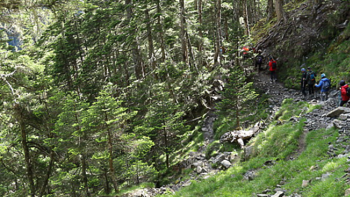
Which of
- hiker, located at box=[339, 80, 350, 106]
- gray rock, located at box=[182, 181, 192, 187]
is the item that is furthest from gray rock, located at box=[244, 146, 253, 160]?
hiker, located at box=[339, 80, 350, 106]

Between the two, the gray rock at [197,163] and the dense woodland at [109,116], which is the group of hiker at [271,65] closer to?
the dense woodland at [109,116]

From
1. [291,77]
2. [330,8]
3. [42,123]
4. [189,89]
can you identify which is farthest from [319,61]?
[42,123]

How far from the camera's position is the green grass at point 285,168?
6980 millimetres

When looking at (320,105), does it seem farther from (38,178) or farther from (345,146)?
(38,178)

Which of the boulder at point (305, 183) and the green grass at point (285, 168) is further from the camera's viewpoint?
the boulder at point (305, 183)

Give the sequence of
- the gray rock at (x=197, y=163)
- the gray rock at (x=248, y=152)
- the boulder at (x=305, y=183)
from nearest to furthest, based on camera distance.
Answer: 1. the boulder at (x=305, y=183)
2. the gray rock at (x=248, y=152)
3. the gray rock at (x=197, y=163)

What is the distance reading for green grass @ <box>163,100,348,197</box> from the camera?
6.98 meters

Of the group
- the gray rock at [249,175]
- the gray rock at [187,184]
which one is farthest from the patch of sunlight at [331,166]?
the gray rock at [187,184]

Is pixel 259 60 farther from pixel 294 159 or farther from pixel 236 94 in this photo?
pixel 294 159

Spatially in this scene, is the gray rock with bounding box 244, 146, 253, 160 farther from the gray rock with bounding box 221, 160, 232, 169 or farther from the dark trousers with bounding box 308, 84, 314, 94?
the dark trousers with bounding box 308, 84, 314, 94

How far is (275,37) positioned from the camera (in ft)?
70.2

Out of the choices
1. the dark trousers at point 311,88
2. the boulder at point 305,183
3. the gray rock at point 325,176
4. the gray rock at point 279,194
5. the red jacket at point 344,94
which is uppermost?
the red jacket at point 344,94

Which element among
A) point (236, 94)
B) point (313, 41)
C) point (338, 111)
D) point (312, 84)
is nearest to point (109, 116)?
point (236, 94)

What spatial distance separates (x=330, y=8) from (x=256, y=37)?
830 centimetres
